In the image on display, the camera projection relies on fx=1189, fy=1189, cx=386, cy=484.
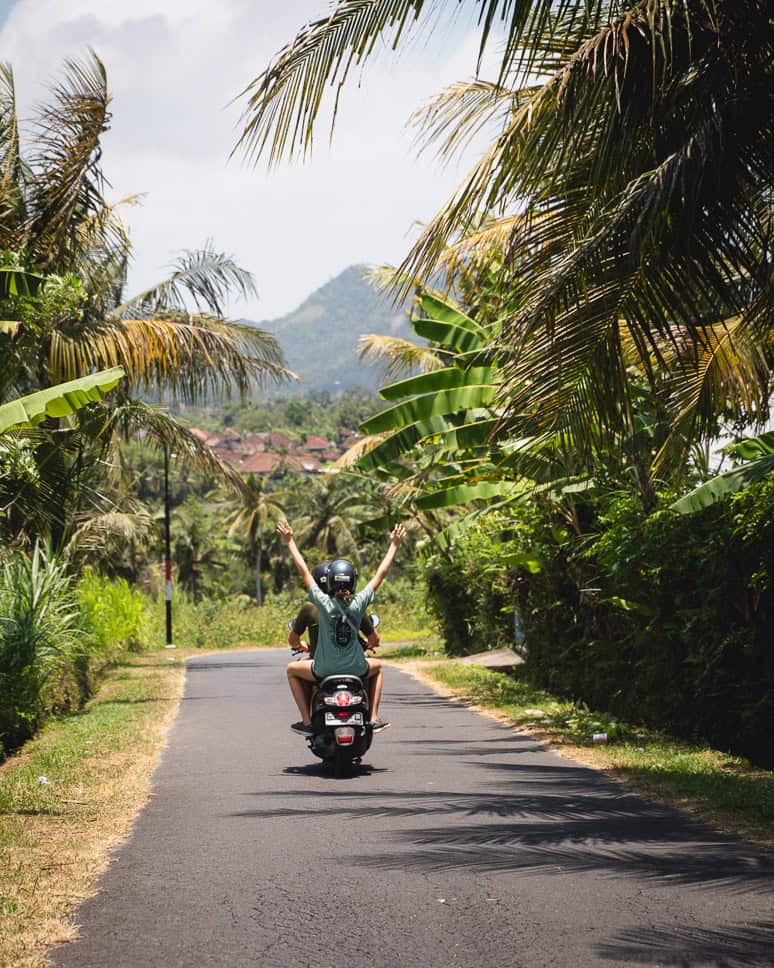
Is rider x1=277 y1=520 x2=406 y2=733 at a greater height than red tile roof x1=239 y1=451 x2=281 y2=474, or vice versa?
red tile roof x1=239 y1=451 x2=281 y2=474

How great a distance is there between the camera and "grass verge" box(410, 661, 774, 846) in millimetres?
7719

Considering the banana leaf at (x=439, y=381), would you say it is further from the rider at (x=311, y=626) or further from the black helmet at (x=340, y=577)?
the black helmet at (x=340, y=577)

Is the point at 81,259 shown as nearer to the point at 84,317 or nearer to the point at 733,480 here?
the point at 84,317

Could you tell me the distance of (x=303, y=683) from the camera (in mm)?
10328

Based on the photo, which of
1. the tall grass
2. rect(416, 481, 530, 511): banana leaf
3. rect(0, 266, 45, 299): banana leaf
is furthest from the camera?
rect(416, 481, 530, 511): banana leaf

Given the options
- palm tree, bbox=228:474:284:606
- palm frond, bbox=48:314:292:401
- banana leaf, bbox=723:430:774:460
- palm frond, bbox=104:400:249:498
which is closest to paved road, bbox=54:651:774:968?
banana leaf, bbox=723:430:774:460

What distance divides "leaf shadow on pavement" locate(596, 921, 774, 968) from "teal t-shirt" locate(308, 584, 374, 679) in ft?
16.8

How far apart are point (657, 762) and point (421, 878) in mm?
4656

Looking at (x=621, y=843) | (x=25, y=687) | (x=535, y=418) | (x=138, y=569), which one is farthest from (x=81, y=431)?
(x=138, y=569)

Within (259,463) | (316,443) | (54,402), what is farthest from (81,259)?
(316,443)

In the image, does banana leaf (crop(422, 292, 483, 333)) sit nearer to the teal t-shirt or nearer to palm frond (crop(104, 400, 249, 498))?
the teal t-shirt

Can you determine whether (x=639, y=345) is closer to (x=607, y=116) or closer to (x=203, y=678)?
(x=607, y=116)

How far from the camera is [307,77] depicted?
746 cm

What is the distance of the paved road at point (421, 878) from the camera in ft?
15.9
